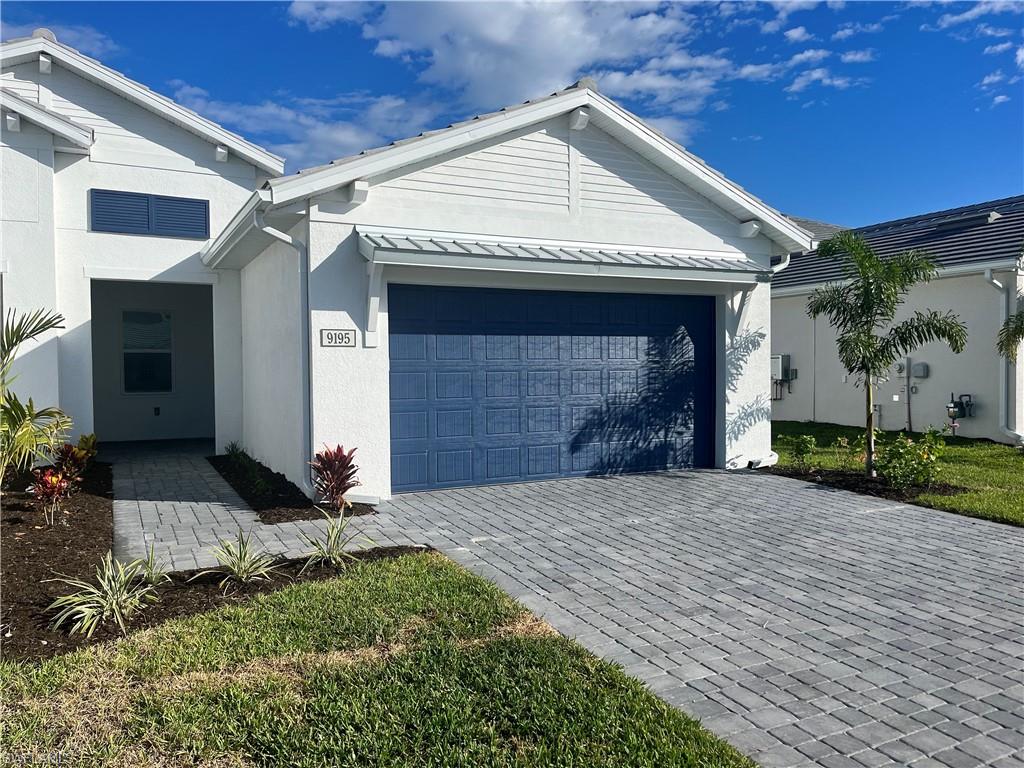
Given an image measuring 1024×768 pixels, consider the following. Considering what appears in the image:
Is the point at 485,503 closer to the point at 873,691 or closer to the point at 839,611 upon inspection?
the point at 839,611

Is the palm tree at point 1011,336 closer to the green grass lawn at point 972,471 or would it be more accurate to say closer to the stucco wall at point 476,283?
the green grass lawn at point 972,471

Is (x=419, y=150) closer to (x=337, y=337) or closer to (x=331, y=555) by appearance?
(x=337, y=337)

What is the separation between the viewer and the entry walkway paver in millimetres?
3605

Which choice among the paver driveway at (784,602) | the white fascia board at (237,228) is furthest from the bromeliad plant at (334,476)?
the white fascia board at (237,228)

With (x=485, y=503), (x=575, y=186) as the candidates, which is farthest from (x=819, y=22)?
(x=485, y=503)

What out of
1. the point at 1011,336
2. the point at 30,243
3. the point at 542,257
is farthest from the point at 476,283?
the point at 1011,336

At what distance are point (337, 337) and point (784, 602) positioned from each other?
5.59 meters

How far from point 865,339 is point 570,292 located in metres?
4.13

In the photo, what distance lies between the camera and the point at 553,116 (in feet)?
31.1

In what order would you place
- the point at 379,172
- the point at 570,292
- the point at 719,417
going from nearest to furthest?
the point at 379,172 < the point at 570,292 < the point at 719,417

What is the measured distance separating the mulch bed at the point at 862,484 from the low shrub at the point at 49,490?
9.34 meters

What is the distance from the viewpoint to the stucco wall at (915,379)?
45.6 feet

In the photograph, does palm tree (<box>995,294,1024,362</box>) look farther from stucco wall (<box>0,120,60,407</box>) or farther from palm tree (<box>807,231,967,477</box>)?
stucco wall (<box>0,120,60,407</box>)

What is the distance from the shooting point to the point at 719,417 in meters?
11.1
